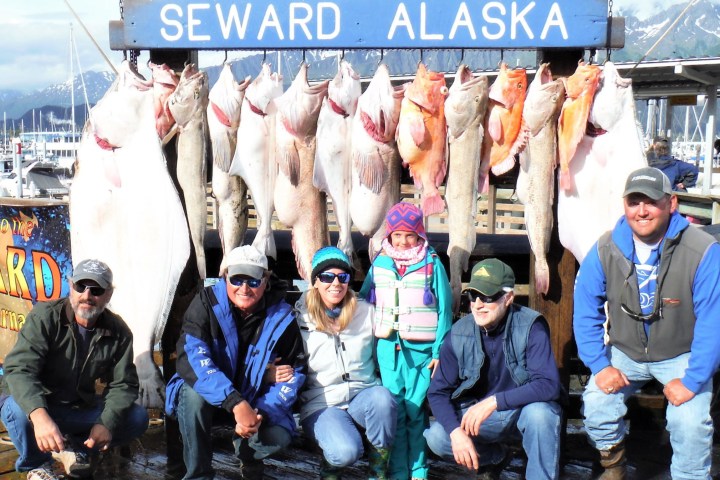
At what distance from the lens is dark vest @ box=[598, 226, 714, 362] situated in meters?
2.85

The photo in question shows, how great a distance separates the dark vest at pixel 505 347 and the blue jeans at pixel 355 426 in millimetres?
300

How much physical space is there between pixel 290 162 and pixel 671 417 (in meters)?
1.88

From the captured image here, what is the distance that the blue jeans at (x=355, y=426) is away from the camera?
293 cm

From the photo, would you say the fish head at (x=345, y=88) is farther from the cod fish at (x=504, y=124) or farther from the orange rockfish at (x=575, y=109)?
the orange rockfish at (x=575, y=109)

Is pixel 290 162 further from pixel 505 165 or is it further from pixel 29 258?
pixel 29 258

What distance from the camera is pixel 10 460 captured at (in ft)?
11.7

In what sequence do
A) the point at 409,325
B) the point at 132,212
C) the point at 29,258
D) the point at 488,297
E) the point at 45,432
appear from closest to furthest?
the point at 45,432, the point at 488,297, the point at 409,325, the point at 132,212, the point at 29,258

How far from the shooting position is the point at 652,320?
9.59ft

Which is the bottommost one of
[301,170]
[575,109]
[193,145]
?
[301,170]

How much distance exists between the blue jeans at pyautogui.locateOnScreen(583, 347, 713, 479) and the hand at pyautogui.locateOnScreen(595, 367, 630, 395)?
0.03 metres

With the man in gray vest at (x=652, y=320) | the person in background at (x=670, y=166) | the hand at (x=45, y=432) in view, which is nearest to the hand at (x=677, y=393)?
the man in gray vest at (x=652, y=320)

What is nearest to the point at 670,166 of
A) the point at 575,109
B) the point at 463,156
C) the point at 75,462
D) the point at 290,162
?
the point at 575,109

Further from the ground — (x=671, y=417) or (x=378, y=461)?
(x=671, y=417)

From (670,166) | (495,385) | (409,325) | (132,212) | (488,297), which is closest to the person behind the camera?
(488,297)
